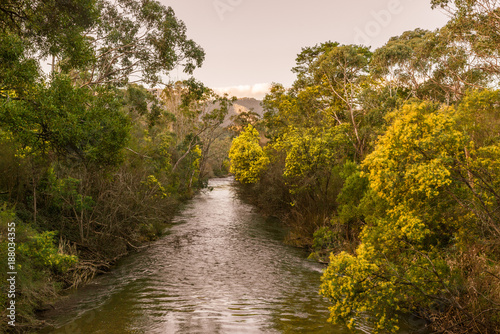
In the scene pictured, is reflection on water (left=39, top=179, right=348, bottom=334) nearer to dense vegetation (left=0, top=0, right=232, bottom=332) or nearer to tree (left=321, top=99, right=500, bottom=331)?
dense vegetation (left=0, top=0, right=232, bottom=332)

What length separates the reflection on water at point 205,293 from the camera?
9359 millimetres

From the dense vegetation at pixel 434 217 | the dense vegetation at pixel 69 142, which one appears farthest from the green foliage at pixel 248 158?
the dense vegetation at pixel 434 217

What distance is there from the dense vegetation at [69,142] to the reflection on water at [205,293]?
124cm

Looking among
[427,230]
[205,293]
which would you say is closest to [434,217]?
[427,230]

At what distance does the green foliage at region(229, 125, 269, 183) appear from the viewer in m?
29.0

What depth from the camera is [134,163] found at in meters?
21.0

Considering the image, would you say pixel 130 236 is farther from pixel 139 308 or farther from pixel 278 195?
pixel 278 195

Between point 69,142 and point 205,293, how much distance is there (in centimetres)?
668

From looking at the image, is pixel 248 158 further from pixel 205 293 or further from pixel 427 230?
pixel 427 230

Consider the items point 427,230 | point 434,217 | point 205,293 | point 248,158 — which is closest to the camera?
point 427,230

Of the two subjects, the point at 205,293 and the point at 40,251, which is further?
the point at 205,293

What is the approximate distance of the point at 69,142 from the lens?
9352 mm

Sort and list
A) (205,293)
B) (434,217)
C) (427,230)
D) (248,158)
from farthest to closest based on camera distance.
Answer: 1. (248,158)
2. (205,293)
3. (434,217)
4. (427,230)

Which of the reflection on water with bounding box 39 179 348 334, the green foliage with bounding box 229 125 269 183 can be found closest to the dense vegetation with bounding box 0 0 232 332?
the reflection on water with bounding box 39 179 348 334
